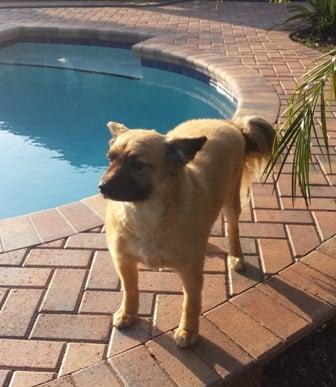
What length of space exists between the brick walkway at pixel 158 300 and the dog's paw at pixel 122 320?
0.14 feet

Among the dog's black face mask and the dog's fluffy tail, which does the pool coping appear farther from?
the dog's black face mask

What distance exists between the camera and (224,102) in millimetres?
7414

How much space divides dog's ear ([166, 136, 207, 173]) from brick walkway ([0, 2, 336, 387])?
1.00 meters

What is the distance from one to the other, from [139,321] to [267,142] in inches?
58.0

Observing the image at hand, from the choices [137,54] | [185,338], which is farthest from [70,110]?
[185,338]

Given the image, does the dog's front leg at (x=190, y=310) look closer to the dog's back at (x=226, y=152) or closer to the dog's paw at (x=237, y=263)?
the dog's back at (x=226, y=152)

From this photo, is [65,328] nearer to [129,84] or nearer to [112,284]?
[112,284]

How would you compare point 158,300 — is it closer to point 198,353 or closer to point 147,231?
point 198,353

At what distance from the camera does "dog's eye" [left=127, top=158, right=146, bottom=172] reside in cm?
235


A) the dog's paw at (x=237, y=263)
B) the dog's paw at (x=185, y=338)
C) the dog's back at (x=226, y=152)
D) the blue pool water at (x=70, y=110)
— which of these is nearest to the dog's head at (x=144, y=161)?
the dog's back at (x=226, y=152)

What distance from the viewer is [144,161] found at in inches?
92.7

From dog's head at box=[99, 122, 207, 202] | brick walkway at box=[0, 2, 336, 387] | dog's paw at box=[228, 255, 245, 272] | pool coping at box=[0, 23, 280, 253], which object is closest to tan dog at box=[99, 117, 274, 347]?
dog's head at box=[99, 122, 207, 202]

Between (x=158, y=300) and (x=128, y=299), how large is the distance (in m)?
0.28

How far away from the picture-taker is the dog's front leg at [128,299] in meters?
2.73
